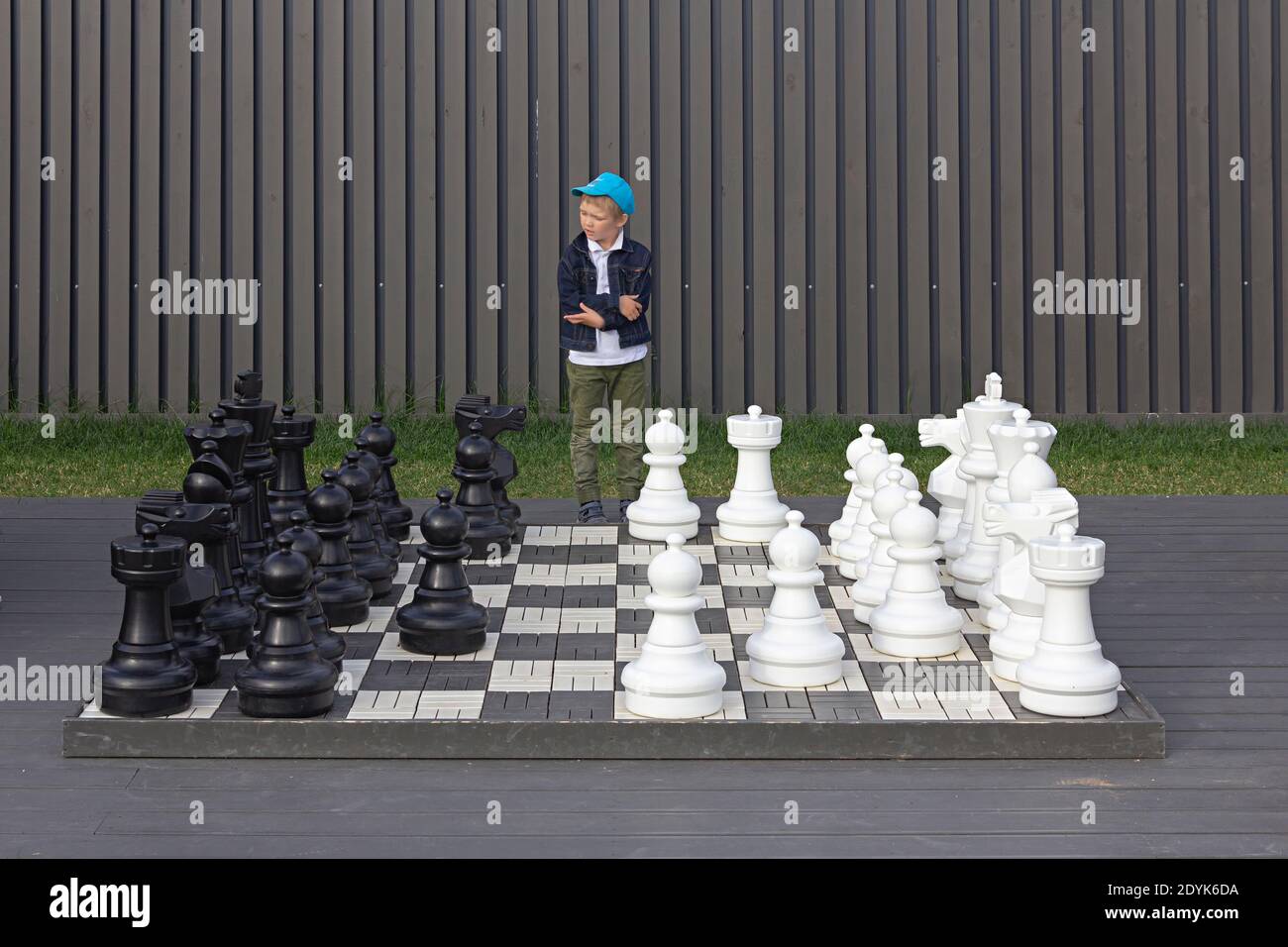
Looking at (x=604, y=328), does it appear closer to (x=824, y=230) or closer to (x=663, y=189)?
(x=663, y=189)

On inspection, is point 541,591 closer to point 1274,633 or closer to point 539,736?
point 539,736

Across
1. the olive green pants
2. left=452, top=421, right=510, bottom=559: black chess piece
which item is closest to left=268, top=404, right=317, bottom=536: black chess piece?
left=452, top=421, right=510, bottom=559: black chess piece

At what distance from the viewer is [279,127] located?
812 cm

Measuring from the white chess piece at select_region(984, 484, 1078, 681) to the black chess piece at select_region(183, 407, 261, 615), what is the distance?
5.62 feet

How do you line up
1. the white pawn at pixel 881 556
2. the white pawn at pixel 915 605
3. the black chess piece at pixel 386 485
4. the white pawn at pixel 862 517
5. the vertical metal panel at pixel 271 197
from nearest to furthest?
1. the white pawn at pixel 915 605
2. the white pawn at pixel 881 556
3. the white pawn at pixel 862 517
4. the black chess piece at pixel 386 485
5. the vertical metal panel at pixel 271 197

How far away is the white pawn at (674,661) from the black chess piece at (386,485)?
170 cm

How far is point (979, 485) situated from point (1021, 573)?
830 millimetres

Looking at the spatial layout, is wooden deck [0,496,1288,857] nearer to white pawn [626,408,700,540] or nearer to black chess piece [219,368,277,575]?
black chess piece [219,368,277,575]

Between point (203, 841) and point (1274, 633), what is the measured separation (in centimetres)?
275

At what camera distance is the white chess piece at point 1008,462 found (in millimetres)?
3705

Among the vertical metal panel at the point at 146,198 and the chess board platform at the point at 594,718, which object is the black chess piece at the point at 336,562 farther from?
the vertical metal panel at the point at 146,198

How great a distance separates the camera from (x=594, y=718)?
10.5ft

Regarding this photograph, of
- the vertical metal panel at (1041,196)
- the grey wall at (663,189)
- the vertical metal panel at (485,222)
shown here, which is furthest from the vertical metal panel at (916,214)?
the vertical metal panel at (485,222)

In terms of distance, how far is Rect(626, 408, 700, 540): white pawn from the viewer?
502 cm
